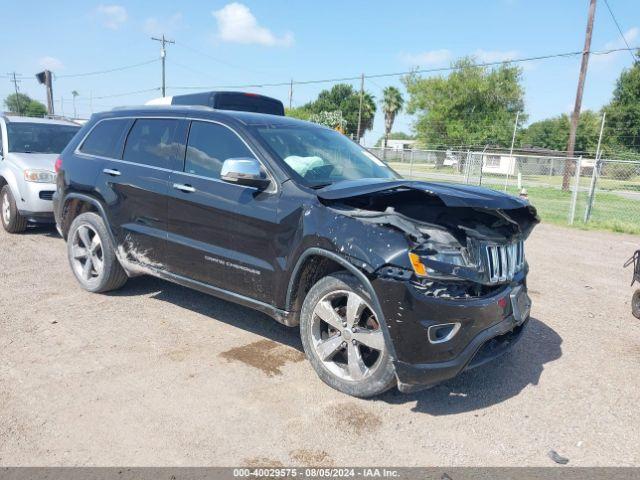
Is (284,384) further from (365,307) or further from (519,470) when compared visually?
(519,470)

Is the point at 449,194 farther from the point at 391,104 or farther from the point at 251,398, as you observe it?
the point at 391,104

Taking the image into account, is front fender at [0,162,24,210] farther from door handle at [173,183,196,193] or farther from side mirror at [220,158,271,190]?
side mirror at [220,158,271,190]

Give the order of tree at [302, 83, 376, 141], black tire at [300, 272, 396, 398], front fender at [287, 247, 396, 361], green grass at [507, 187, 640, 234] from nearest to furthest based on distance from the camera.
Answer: front fender at [287, 247, 396, 361], black tire at [300, 272, 396, 398], green grass at [507, 187, 640, 234], tree at [302, 83, 376, 141]

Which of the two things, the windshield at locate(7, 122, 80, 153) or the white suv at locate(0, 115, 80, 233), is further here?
the windshield at locate(7, 122, 80, 153)

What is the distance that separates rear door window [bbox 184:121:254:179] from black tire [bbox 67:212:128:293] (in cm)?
135

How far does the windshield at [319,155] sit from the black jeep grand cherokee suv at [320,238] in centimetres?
2

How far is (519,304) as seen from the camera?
11.2 ft

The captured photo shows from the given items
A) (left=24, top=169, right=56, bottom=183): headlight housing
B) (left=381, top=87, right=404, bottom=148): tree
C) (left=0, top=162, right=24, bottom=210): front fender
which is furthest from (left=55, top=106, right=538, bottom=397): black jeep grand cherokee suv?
(left=381, top=87, right=404, bottom=148): tree

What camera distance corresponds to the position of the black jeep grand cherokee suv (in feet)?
9.77

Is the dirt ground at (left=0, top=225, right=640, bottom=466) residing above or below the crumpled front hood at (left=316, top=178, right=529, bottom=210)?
below

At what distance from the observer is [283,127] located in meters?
4.32

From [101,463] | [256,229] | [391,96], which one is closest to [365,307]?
[256,229]

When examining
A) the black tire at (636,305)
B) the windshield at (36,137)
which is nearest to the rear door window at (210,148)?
the black tire at (636,305)

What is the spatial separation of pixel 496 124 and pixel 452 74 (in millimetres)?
7398
